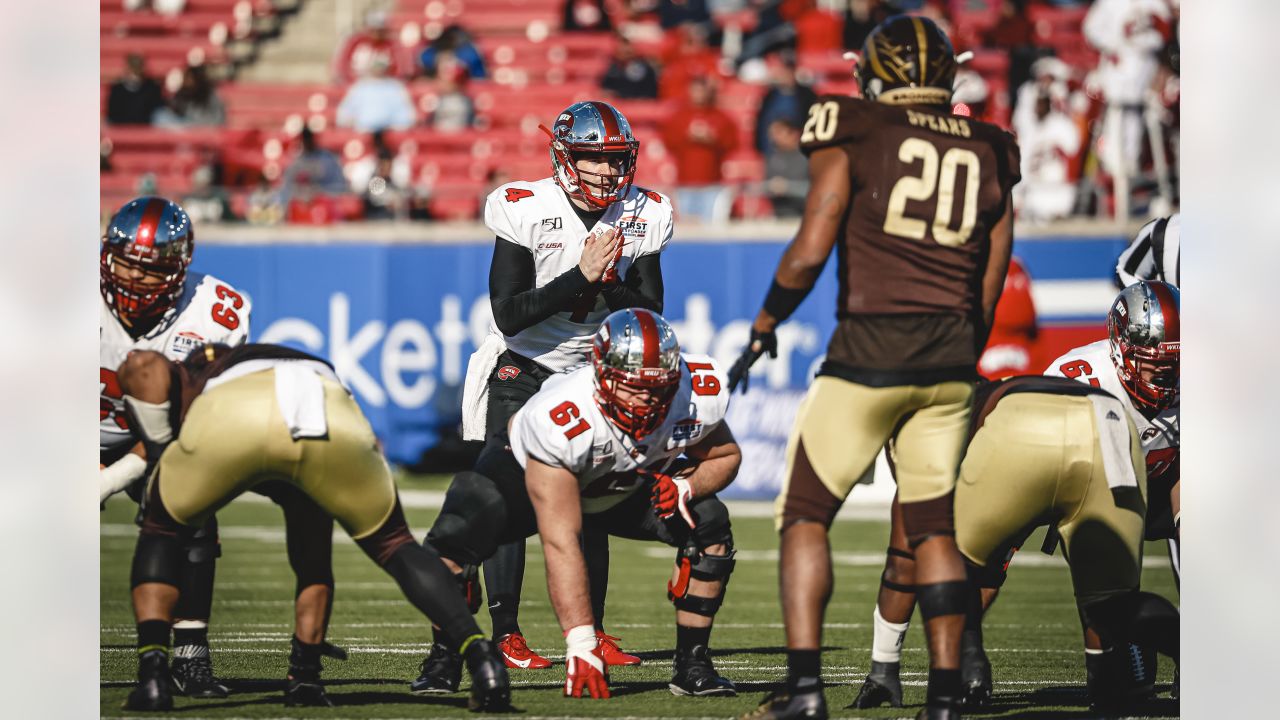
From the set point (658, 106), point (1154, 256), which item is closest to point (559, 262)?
point (1154, 256)

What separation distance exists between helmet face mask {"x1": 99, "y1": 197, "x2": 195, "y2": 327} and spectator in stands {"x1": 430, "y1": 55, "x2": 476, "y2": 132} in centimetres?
1011

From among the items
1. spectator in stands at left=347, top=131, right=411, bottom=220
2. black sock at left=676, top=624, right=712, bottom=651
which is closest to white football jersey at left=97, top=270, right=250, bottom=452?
black sock at left=676, top=624, right=712, bottom=651

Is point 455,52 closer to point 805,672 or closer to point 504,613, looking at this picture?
point 504,613

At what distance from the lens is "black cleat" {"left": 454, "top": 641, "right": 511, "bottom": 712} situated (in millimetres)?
4898

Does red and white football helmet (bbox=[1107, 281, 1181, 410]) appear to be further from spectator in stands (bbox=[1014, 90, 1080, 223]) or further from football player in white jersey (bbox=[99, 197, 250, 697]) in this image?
spectator in stands (bbox=[1014, 90, 1080, 223])

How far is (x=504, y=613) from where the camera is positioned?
6250mm

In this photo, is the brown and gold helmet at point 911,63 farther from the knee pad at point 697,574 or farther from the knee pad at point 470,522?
the knee pad at point 470,522

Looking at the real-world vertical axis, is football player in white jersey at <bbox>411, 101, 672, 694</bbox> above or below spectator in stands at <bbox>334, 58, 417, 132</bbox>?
below

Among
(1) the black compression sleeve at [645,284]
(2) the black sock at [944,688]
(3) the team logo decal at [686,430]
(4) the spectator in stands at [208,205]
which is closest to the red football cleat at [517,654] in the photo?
(3) the team logo decal at [686,430]

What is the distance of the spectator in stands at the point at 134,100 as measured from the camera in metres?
16.0

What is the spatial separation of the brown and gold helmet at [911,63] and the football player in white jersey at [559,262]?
1336mm

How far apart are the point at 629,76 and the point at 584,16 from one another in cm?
157

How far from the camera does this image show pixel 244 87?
56.5 ft
